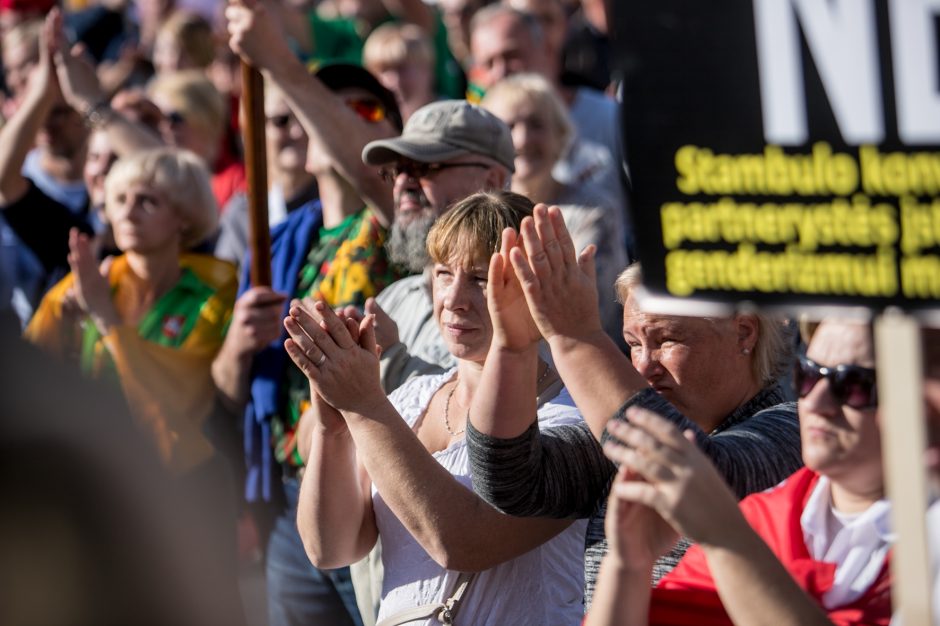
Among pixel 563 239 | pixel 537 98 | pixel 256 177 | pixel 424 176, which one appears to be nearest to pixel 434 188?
pixel 424 176

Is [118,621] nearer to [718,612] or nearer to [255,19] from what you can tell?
[718,612]

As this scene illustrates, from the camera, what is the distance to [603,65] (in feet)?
24.5

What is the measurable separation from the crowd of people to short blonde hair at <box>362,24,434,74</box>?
1 centimetres

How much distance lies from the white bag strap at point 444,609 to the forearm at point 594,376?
67 cm

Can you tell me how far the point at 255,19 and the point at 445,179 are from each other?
808 millimetres

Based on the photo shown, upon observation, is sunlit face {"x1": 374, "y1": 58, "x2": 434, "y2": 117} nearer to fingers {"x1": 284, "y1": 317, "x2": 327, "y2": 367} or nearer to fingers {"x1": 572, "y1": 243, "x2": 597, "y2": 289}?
fingers {"x1": 284, "y1": 317, "x2": 327, "y2": 367}

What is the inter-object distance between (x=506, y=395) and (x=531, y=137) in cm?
245

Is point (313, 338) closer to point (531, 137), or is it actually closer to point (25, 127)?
point (531, 137)

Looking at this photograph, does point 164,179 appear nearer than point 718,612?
No

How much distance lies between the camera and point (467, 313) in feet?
10.5

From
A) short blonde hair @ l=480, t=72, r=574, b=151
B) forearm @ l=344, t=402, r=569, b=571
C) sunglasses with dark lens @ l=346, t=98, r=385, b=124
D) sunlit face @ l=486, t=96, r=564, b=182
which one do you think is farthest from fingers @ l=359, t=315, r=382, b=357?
short blonde hair @ l=480, t=72, r=574, b=151

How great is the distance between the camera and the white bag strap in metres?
3.07

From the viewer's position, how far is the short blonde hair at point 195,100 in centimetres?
671

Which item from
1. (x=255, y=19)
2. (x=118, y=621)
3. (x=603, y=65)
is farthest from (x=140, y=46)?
(x=118, y=621)
